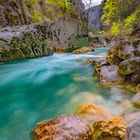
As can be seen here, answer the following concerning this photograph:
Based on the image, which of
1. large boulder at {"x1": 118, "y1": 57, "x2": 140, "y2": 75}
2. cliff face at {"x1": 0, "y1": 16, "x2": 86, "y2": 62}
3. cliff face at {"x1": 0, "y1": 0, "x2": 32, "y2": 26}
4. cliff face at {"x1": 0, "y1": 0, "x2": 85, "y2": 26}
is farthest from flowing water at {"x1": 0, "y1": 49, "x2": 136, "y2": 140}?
cliff face at {"x1": 0, "y1": 0, "x2": 85, "y2": 26}

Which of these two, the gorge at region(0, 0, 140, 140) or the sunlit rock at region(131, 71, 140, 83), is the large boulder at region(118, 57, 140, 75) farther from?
the sunlit rock at region(131, 71, 140, 83)

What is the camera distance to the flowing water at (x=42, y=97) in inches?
187

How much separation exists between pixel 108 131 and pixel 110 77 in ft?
13.8

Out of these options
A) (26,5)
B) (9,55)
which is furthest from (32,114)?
(26,5)

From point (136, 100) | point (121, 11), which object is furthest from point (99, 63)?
point (121, 11)

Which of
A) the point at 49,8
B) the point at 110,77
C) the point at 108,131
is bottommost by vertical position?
the point at 110,77

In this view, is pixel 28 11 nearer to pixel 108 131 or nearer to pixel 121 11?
pixel 121 11

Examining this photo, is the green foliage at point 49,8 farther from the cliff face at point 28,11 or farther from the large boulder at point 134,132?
the large boulder at point 134,132

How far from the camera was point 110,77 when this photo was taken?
25.0ft

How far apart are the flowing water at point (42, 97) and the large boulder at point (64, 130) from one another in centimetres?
50

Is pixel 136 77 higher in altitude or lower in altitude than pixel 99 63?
higher

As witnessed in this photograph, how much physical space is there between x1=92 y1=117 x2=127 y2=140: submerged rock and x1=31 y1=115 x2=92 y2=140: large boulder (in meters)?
0.14

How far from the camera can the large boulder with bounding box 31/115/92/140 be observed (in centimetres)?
349

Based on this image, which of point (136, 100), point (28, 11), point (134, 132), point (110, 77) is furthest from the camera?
point (28, 11)
